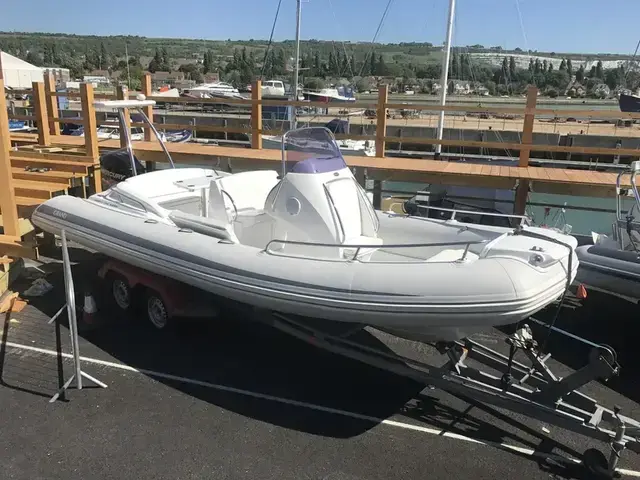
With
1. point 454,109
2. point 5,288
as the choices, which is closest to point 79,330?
point 5,288

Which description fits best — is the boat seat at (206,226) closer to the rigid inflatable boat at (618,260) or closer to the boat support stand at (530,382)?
the boat support stand at (530,382)

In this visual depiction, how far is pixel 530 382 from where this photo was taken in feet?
12.9

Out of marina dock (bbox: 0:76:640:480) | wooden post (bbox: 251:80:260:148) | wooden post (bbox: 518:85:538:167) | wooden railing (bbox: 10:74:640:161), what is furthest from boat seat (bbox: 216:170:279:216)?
wooden post (bbox: 518:85:538:167)

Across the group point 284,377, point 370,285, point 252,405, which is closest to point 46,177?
point 284,377

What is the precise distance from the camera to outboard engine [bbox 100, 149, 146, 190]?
807 centimetres

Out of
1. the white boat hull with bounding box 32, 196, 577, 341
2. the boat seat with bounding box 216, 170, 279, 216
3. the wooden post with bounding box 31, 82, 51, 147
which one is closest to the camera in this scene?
the white boat hull with bounding box 32, 196, 577, 341

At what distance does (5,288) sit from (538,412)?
5.36 m

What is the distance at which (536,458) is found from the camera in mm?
3672

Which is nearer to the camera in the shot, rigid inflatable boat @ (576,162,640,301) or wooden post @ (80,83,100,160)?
rigid inflatable boat @ (576,162,640,301)

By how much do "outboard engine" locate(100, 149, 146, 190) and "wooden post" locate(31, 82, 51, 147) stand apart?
216cm

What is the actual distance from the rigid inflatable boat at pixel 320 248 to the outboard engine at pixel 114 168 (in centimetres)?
199

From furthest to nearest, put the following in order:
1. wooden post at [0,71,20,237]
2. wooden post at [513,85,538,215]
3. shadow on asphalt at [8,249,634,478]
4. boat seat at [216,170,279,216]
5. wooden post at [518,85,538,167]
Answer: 1. wooden post at [518,85,538,167]
2. wooden post at [513,85,538,215]
3. wooden post at [0,71,20,237]
4. boat seat at [216,170,279,216]
5. shadow on asphalt at [8,249,634,478]

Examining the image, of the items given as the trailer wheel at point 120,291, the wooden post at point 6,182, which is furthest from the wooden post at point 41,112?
the trailer wheel at point 120,291

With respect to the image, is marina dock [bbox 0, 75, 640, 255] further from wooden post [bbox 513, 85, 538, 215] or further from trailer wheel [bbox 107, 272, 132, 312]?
trailer wheel [bbox 107, 272, 132, 312]
